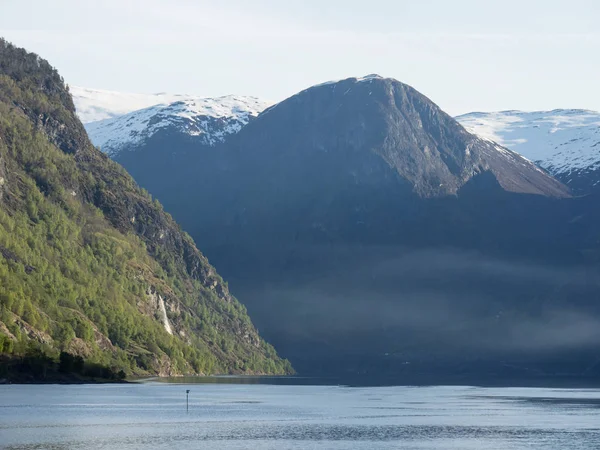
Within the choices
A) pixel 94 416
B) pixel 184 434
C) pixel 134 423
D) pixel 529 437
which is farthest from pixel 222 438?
pixel 529 437

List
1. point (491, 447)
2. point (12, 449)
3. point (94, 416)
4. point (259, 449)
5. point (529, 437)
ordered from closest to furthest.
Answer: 1. point (12, 449)
2. point (259, 449)
3. point (491, 447)
4. point (529, 437)
5. point (94, 416)

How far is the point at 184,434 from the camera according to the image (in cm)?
16638

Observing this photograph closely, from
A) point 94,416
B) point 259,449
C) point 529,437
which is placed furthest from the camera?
point 94,416

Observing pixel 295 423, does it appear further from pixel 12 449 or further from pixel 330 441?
pixel 12 449

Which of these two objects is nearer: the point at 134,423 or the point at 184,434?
the point at 184,434

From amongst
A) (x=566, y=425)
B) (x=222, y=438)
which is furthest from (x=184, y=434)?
(x=566, y=425)

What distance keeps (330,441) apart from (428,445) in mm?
12813

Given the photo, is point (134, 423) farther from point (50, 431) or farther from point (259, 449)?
point (259, 449)

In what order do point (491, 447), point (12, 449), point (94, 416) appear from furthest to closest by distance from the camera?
point (94, 416)
point (491, 447)
point (12, 449)

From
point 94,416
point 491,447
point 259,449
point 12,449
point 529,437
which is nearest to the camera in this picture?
point 12,449

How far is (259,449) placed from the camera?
493ft

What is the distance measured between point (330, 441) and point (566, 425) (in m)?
50.6

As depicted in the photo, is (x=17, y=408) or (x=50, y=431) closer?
(x=50, y=431)

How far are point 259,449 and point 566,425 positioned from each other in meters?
65.8
